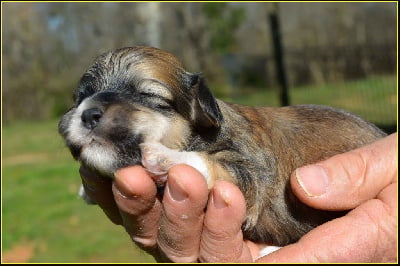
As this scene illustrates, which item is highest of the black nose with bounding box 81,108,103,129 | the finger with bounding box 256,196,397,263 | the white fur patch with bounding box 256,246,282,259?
the black nose with bounding box 81,108,103,129

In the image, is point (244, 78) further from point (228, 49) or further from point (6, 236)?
point (6, 236)

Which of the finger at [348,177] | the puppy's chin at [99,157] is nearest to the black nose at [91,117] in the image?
the puppy's chin at [99,157]

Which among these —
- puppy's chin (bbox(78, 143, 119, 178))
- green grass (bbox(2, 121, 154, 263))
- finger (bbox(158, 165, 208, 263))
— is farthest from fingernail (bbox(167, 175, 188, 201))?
green grass (bbox(2, 121, 154, 263))

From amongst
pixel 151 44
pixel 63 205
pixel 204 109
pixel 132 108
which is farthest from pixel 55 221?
pixel 132 108

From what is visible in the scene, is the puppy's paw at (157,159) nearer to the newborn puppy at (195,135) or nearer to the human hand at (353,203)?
the newborn puppy at (195,135)

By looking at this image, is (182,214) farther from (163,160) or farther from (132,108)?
(132,108)

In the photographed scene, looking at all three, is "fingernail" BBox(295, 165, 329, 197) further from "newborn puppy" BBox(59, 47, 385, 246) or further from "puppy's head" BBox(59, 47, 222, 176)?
"puppy's head" BBox(59, 47, 222, 176)
